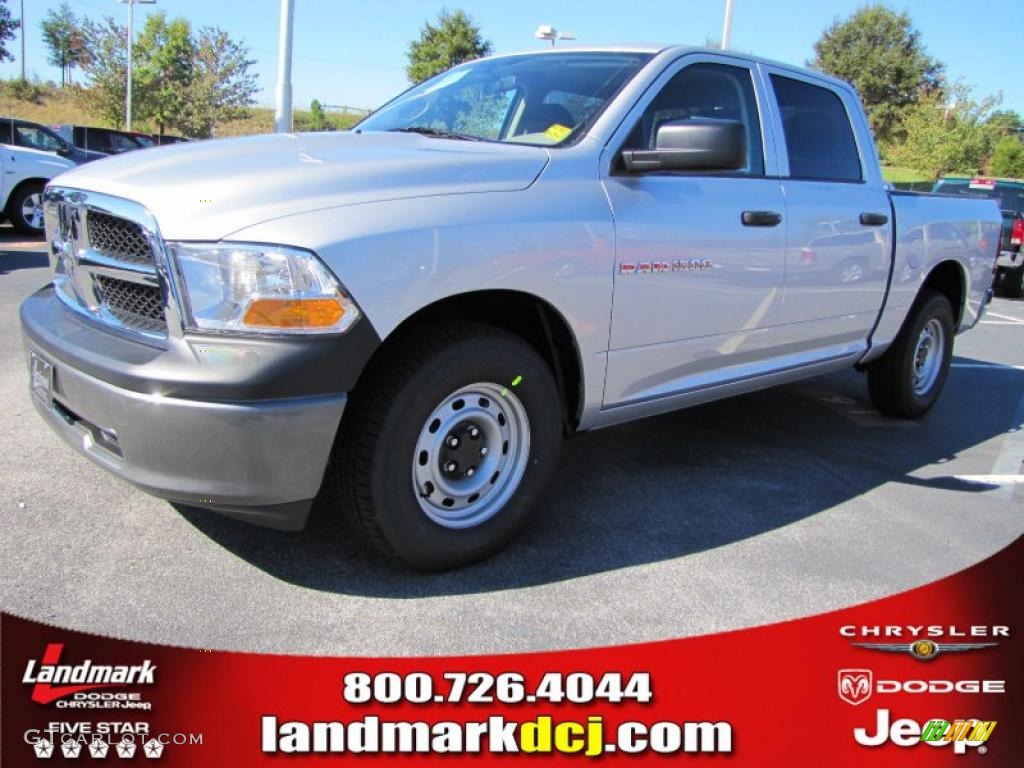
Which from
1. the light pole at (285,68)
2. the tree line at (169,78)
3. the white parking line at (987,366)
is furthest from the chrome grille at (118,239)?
the tree line at (169,78)

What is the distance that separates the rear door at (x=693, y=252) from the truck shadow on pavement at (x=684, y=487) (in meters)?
0.56

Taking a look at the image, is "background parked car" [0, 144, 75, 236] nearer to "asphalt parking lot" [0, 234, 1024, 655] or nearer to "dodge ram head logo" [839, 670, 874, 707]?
"asphalt parking lot" [0, 234, 1024, 655]

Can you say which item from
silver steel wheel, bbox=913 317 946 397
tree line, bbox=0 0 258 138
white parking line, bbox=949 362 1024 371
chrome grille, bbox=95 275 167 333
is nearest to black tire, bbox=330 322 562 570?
chrome grille, bbox=95 275 167 333

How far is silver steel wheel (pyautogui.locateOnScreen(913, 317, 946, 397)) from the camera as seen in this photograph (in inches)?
215

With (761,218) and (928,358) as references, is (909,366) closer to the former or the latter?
(928,358)

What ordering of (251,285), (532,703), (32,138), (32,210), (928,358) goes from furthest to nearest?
(32,138), (32,210), (928,358), (251,285), (532,703)

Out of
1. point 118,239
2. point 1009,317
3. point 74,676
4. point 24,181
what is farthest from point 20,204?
point 1009,317

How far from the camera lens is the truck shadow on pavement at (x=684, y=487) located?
10.1ft

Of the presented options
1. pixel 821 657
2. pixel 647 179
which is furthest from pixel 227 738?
pixel 647 179

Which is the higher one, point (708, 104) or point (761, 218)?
point (708, 104)

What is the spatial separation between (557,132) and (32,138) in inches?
514

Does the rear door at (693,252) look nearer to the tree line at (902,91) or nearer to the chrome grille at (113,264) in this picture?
the chrome grille at (113,264)

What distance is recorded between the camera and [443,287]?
8.77ft

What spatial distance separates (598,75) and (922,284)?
273cm
